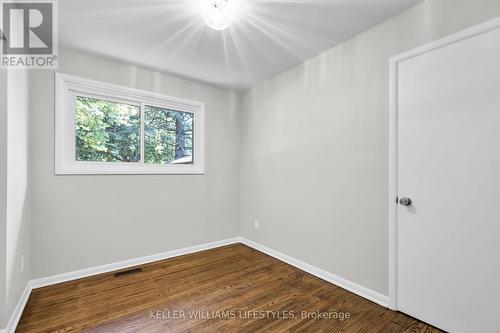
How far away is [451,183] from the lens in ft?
5.32

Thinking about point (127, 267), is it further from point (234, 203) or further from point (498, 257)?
point (498, 257)

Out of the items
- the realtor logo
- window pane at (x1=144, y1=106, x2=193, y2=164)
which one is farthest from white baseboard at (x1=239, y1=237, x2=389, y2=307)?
the realtor logo

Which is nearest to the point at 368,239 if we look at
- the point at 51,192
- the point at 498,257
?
the point at 498,257

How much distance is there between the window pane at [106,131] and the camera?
103 inches

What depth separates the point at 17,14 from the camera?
1.78 meters

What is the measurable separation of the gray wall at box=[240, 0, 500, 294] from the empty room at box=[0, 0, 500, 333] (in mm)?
18

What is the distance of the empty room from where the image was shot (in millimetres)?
1591

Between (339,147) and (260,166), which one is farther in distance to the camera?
(260,166)

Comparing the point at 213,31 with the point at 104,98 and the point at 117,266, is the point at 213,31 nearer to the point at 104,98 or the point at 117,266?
the point at 104,98

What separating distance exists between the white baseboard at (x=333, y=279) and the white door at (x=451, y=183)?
0.17m

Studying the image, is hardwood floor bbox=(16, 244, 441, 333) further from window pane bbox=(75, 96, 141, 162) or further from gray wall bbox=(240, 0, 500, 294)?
window pane bbox=(75, 96, 141, 162)

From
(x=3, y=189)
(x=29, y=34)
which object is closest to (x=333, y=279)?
(x=3, y=189)

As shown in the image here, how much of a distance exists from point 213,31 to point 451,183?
231 cm

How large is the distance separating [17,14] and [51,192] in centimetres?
157
